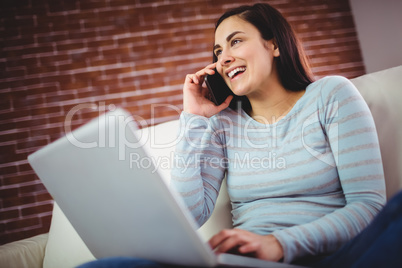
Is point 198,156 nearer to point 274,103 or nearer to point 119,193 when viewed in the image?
point 274,103

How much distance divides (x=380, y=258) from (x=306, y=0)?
8.66ft

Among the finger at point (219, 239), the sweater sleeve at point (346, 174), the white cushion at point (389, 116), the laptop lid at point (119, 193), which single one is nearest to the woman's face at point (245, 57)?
the sweater sleeve at point (346, 174)

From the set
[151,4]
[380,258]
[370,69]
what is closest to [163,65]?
[151,4]

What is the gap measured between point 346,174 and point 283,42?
0.59 meters

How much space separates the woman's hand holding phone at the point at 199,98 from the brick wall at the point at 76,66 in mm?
1164

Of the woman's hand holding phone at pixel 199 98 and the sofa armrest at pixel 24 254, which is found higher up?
the woman's hand holding phone at pixel 199 98

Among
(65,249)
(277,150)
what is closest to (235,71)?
(277,150)

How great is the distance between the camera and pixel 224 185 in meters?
1.30

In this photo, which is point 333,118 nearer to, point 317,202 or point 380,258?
point 317,202

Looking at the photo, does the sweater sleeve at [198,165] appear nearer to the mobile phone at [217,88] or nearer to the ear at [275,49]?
the mobile phone at [217,88]

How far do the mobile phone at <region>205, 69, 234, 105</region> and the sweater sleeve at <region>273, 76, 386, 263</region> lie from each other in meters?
0.41

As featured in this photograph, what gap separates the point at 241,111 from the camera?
1.23 meters

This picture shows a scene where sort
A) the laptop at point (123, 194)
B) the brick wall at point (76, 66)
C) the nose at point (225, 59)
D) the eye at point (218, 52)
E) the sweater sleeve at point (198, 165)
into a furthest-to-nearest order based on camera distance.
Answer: the brick wall at point (76, 66)
the eye at point (218, 52)
the nose at point (225, 59)
the sweater sleeve at point (198, 165)
the laptop at point (123, 194)

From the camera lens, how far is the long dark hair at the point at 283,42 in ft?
3.83
